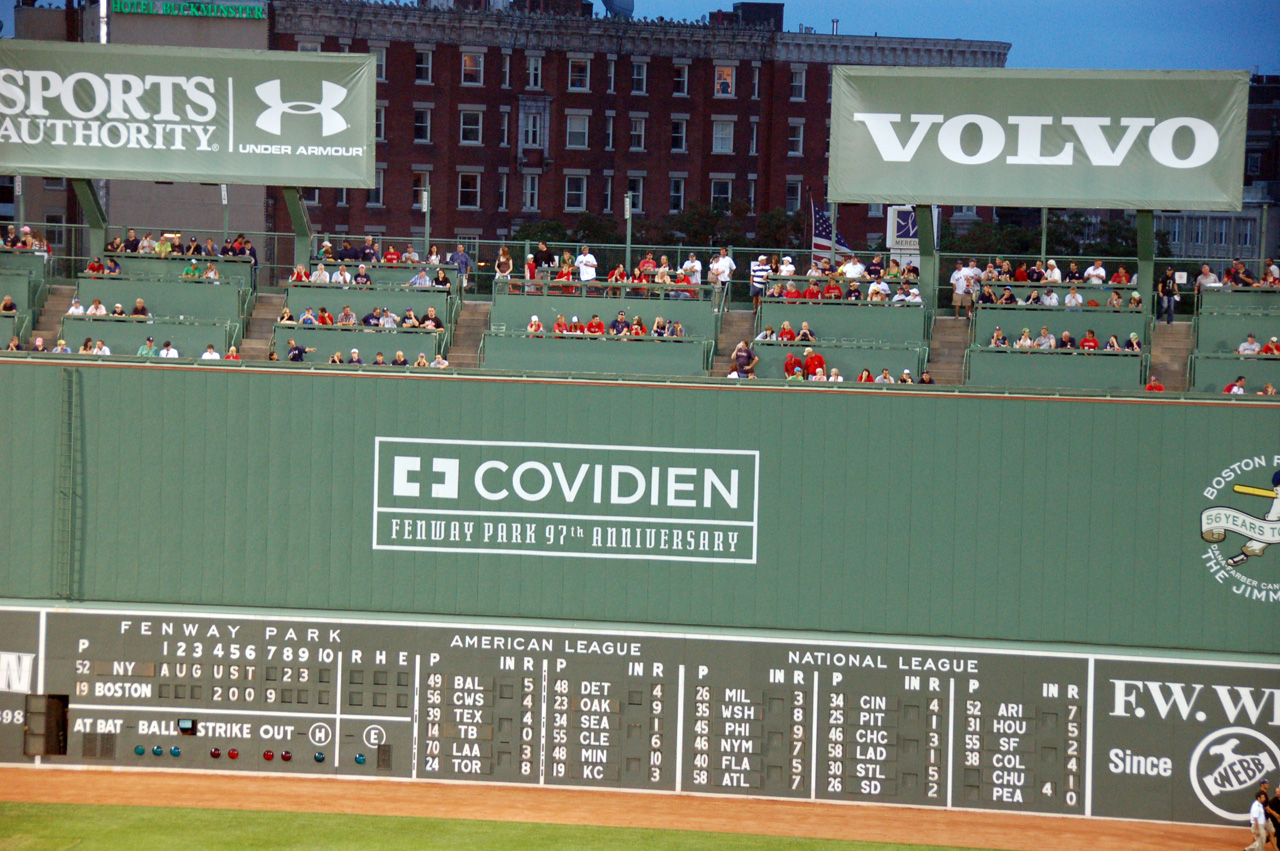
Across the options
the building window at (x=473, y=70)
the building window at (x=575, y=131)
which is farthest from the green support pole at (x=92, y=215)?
the building window at (x=575, y=131)

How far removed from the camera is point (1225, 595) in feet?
62.9

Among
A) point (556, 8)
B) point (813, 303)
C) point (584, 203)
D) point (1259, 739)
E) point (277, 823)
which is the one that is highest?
point (556, 8)

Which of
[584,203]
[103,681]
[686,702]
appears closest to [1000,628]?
[686,702]

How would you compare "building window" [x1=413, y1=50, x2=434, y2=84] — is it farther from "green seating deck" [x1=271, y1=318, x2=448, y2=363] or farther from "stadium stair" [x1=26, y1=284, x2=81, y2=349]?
"green seating deck" [x1=271, y1=318, x2=448, y2=363]

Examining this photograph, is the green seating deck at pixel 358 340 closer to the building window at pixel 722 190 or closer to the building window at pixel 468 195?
the building window at pixel 468 195

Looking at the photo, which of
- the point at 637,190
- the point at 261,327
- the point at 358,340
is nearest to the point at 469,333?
the point at 358,340

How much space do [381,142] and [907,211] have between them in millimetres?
42703

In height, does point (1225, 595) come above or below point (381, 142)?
below

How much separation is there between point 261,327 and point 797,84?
54.8 meters

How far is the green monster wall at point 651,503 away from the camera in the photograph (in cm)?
1923

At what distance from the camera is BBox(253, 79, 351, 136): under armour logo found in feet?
84.9

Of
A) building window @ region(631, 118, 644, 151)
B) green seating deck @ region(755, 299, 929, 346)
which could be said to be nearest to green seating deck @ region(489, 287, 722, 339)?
green seating deck @ region(755, 299, 929, 346)

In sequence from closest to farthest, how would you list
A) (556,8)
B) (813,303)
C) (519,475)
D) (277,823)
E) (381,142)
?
(277,823) → (519,475) → (813,303) → (381,142) → (556,8)

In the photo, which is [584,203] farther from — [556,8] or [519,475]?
[519,475]
